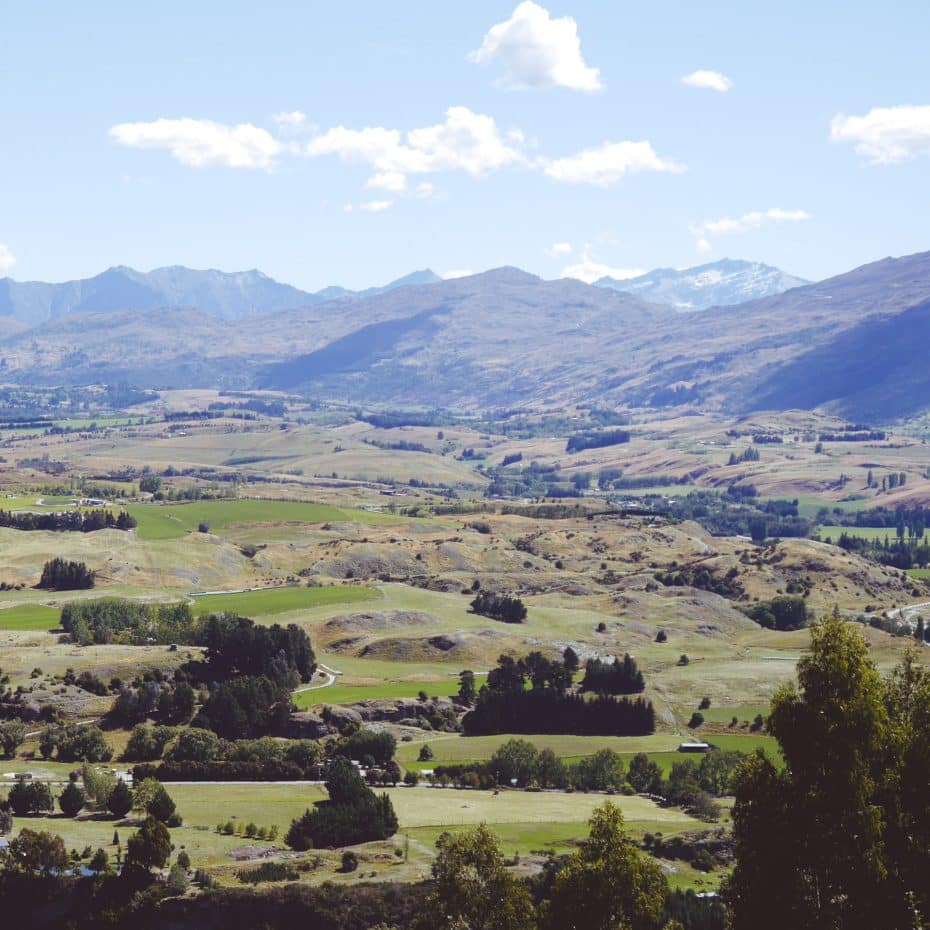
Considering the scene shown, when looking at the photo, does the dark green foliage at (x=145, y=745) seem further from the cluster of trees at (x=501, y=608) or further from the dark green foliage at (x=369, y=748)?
the cluster of trees at (x=501, y=608)

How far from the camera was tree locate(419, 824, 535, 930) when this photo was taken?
120 ft

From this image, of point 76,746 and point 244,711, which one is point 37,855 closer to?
point 76,746

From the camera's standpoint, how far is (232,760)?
107 meters

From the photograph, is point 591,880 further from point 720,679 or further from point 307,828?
point 720,679

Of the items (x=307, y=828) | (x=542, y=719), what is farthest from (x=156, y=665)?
(x=307, y=828)

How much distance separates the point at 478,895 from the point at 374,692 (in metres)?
106

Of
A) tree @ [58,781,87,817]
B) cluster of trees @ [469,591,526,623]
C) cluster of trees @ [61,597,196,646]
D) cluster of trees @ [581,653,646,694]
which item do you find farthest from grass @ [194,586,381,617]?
tree @ [58,781,87,817]

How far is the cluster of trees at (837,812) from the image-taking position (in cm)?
2888

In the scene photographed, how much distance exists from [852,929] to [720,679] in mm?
131194

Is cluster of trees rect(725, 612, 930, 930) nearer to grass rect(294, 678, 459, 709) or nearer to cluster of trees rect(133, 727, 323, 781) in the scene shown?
cluster of trees rect(133, 727, 323, 781)

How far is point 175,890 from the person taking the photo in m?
68.9

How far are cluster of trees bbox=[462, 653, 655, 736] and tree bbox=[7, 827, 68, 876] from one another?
215 feet

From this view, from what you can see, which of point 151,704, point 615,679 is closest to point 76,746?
point 151,704

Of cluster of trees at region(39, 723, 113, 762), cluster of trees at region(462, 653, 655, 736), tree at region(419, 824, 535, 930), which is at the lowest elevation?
cluster of trees at region(462, 653, 655, 736)
